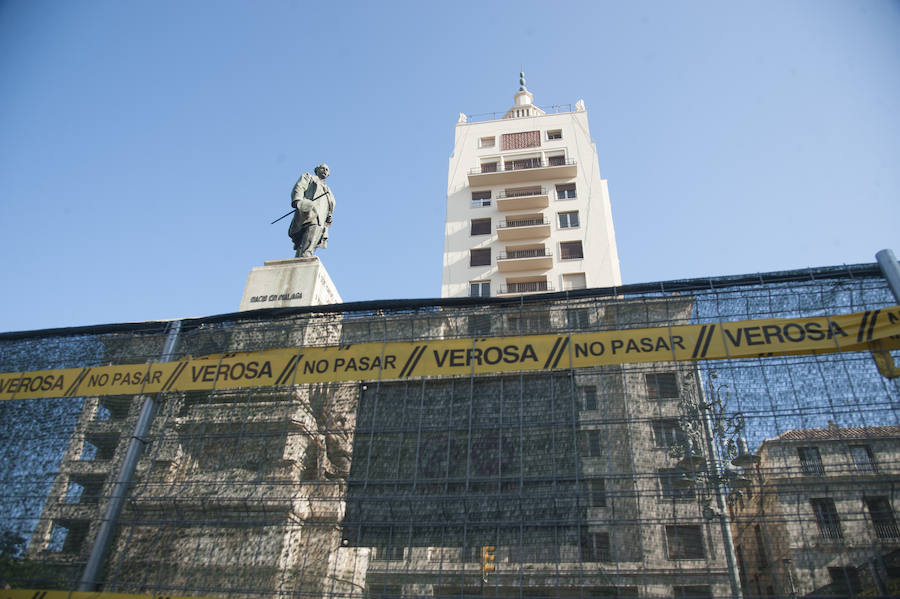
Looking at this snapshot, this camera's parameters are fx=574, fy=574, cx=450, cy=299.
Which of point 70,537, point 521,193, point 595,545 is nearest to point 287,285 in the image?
point 70,537

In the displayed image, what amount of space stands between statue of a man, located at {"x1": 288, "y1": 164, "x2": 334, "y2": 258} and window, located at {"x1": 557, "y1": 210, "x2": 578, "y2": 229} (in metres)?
19.2

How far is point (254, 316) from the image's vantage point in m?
8.84

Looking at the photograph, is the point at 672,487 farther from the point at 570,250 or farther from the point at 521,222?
the point at 521,222

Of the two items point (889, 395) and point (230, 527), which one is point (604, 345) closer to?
point (889, 395)

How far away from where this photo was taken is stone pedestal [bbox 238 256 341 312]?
1128 cm

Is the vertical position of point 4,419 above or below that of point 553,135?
below

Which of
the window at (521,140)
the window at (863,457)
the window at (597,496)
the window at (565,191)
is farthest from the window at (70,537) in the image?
the window at (521,140)

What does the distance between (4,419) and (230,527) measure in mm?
4657

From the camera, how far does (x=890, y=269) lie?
727 cm

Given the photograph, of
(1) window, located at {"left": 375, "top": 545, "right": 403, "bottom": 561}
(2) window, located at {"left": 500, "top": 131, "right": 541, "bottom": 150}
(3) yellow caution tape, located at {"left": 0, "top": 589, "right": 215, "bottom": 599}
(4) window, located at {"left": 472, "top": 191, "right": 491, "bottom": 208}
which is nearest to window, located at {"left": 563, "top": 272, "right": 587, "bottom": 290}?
(4) window, located at {"left": 472, "top": 191, "right": 491, "bottom": 208}

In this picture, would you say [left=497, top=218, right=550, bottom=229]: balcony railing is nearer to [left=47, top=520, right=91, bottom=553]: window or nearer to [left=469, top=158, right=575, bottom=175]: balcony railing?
[left=469, top=158, right=575, bottom=175]: balcony railing

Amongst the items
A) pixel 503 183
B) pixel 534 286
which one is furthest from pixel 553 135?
pixel 534 286

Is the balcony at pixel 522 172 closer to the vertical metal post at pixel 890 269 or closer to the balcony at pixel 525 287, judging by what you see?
→ the balcony at pixel 525 287

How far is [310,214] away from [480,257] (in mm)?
18158
